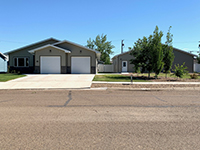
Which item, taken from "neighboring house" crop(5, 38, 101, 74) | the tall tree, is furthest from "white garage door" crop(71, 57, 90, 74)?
the tall tree

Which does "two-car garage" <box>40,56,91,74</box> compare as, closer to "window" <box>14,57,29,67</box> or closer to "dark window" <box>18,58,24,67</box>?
"window" <box>14,57,29,67</box>

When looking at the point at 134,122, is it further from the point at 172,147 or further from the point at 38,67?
the point at 38,67

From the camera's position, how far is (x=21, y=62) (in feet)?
89.7

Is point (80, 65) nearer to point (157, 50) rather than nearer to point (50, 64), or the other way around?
point (50, 64)

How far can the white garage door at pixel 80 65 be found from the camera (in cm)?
2512

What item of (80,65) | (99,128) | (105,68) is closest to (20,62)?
(80,65)

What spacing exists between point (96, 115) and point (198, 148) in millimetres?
3036

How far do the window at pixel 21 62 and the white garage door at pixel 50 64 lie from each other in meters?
3.99

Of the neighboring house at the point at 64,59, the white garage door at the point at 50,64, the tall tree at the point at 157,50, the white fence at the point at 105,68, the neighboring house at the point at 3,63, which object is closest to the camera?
the tall tree at the point at 157,50

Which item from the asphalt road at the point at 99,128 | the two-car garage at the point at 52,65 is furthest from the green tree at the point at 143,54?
the asphalt road at the point at 99,128

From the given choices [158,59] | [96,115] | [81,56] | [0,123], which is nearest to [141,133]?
[96,115]

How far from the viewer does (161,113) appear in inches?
240

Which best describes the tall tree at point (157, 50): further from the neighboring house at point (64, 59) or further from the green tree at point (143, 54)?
the neighboring house at point (64, 59)

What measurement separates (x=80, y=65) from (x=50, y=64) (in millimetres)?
3926
